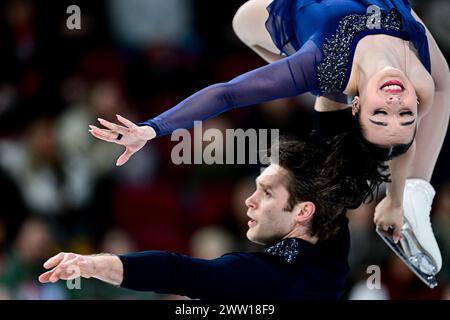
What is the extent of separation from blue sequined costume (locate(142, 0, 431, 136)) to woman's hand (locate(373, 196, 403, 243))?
2.07 feet

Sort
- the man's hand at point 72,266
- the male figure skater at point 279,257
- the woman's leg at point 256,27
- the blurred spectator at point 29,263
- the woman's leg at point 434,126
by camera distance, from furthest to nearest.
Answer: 1. the blurred spectator at point 29,263
2. the woman's leg at point 256,27
3. the woman's leg at point 434,126
4. the male figure skater at point 279,257
5. the man's hand at point 72,266

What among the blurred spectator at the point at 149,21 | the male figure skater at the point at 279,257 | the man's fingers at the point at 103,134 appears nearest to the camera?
the male figure skater at the point at 279,257

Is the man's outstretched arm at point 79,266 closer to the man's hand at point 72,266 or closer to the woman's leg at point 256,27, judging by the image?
the man's hand at point 72,266

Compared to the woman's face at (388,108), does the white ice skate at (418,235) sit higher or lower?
lower

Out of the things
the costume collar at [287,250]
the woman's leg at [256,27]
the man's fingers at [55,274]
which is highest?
the woman's leg at [256,27]

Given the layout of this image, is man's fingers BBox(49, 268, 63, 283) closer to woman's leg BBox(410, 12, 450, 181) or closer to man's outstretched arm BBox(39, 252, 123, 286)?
man's outstretched arm BBox(39, 252, 123, 286)

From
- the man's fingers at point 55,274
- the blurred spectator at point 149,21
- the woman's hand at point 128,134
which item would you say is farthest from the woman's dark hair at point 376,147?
the blurred spectator at point 149,21

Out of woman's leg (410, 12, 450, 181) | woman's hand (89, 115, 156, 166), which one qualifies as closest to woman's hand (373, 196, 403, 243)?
woman's leg (410, 12, 450, 181)

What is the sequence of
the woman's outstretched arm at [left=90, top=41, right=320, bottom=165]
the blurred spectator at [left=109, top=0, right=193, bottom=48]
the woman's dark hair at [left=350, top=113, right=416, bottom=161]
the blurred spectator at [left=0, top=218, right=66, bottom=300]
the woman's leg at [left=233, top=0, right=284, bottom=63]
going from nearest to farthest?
the woman's outstretched arm at [left=90, top=41, right=320, bottom=165], the woman's dark hair at [left=350, top=113, right=416, bottom=161], the woman's leg at [left=233, top=0, right=284, bottom=63], the blurred spectator at [left=0, top=218, right=66, bottom=300], the blurred spectator at [left=109, top=0, right=193, bottom=48]

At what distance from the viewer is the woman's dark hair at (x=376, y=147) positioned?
422cm

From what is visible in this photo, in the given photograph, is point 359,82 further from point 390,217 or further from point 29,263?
point 29,263

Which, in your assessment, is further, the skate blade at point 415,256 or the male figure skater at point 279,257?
the skate blade at point 415,256

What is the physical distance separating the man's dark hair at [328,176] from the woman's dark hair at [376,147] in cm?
8

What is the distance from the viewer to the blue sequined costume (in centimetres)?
409
